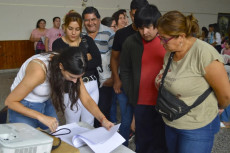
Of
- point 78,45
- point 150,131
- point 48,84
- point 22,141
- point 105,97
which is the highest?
point 78,45

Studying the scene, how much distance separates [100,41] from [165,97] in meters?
1.20

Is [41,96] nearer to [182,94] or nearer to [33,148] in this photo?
[33,148]

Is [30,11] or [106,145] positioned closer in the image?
[106,145]

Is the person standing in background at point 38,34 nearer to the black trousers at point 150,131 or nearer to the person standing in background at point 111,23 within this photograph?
the person standing in background at point 111,23

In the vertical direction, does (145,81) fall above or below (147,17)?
below

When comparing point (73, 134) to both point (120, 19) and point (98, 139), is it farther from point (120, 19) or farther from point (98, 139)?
point (120, 19)

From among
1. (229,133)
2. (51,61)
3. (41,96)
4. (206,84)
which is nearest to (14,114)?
(41,96)

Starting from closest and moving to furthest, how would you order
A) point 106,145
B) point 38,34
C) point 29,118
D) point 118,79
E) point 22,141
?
point 22,141 < point 106,145 < point 29,118 < point 118,79 < point 38,34

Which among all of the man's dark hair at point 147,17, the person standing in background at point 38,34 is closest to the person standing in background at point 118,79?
the man's dark hair at point 147,17

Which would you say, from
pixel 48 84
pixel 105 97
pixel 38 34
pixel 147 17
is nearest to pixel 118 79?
pixel 105 97

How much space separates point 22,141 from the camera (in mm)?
979

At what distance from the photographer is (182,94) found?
1.37 m

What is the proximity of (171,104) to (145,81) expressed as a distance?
1.67 feet

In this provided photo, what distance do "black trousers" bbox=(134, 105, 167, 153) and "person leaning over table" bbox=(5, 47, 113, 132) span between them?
1.69ft
